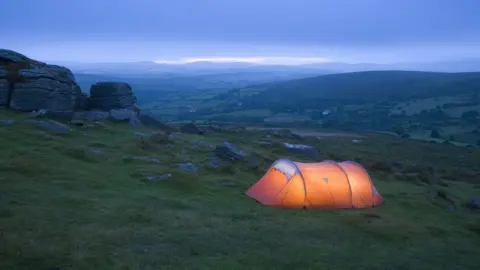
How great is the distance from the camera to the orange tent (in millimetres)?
20984

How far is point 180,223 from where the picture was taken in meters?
15.9

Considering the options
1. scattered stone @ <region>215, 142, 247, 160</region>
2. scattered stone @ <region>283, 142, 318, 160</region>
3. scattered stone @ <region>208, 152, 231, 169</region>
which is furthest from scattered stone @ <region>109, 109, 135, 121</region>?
scattered stone @ <region>283, 142, 318, 160</region>

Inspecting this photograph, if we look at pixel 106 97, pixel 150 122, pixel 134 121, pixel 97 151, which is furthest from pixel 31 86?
pixel 97 151

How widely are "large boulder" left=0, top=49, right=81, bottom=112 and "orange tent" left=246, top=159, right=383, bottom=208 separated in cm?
2296

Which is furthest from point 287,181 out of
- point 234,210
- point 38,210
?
point 38,210

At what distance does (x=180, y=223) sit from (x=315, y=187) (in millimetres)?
8446

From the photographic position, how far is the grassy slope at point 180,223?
12.4 m

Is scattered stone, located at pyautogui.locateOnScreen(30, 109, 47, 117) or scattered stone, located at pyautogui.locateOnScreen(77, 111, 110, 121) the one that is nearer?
scattered stone, located at pyautogui.locateOnScreen(30, 109, 47, 117)

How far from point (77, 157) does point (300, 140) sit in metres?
37.5

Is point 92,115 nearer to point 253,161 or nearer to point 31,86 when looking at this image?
point 31,86

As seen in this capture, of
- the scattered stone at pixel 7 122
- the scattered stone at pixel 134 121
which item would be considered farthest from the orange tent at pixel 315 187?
the scattered stone at pixel 134 121

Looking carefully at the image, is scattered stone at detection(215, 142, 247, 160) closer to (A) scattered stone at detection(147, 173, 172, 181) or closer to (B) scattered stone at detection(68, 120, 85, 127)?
(A) scattered stone at detection(147, 173, 172, 181)

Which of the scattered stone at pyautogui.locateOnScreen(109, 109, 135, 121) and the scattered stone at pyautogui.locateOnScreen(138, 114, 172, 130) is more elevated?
the scattered stone at pyautogui.locateOnScreen(109, 109, 135, 121)

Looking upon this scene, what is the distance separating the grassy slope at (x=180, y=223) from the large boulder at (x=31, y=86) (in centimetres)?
770
